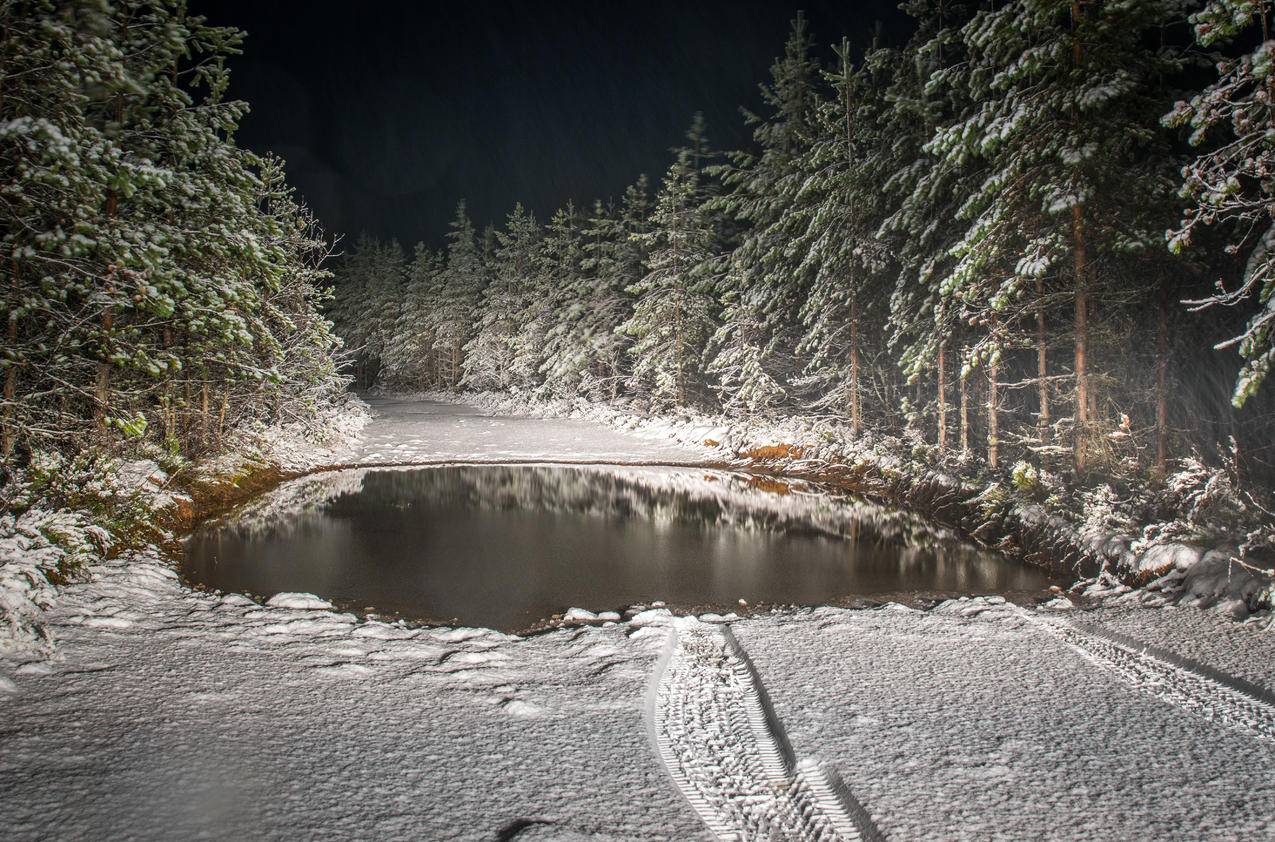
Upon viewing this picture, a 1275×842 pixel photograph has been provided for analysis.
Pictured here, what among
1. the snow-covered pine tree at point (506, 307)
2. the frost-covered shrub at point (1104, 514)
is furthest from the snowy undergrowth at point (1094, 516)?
the snow-covered pine tree at point (506, 307)

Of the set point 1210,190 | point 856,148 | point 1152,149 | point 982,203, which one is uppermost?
point 856,148

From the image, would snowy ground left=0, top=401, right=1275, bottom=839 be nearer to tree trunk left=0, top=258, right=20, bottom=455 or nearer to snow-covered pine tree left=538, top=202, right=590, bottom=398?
tree trunk left=0, top=258, right=20, bottom=455

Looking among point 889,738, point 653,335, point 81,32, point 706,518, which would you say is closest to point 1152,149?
point 706,518

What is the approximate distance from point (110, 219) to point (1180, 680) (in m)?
11.0

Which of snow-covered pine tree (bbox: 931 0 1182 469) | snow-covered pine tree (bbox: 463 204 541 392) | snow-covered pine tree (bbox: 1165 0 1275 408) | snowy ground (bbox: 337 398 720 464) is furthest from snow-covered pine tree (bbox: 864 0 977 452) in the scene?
snow-covered pine tree (bbox: 463 204 541 392)

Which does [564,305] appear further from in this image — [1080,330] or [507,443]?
[1080,330]

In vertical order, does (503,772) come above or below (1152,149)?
below

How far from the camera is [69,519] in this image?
7.25 m

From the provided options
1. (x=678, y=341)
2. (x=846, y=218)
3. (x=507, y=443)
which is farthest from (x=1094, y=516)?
(x=678, y=341)

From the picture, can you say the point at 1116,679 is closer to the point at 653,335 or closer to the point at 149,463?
the point at 149,463

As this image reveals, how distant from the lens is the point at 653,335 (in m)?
28.3

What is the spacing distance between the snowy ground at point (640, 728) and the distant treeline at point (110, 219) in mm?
3052

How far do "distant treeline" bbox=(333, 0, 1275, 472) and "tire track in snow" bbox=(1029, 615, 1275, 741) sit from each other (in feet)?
9.24

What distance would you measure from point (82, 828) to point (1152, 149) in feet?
47.4
